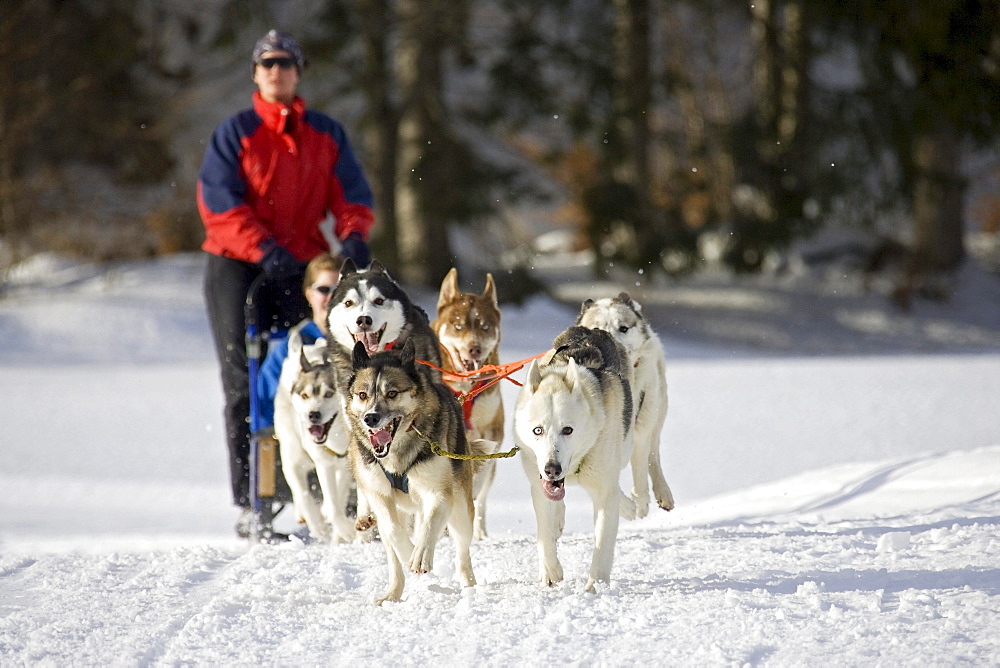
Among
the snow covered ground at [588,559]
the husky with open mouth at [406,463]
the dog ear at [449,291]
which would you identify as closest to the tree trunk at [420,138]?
the snow covered ground at [588,559]

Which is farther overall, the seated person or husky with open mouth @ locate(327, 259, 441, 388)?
the seated person

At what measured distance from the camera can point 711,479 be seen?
6.82m

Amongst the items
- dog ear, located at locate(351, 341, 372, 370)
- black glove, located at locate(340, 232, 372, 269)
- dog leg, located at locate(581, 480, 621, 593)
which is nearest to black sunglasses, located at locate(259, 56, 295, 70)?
black glove, located at locate(340, 232, 372, 269)

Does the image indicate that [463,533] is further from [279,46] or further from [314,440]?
[279,46]

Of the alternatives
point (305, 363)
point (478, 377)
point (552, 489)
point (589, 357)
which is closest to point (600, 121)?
point (478, 377)

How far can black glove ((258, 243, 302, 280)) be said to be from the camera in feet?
15.4

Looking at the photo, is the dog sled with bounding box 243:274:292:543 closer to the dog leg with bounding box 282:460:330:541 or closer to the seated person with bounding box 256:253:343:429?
the seated person with bounding box 256:253:343:429

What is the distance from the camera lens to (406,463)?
3471 mm

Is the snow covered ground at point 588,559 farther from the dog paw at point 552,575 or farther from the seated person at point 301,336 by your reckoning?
the seated person at point 301,336

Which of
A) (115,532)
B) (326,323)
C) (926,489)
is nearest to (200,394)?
(115,532)

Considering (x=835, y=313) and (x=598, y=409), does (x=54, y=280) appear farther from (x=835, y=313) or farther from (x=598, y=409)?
(x=598, y=409)

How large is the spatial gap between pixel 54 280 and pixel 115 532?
1101 cm

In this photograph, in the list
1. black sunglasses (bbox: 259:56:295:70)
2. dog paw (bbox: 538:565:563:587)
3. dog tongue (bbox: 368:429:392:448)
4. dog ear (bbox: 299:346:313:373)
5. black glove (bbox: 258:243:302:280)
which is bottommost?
dog paw (bbox: 538:565:563:587)

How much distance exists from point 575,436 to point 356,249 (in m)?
2.01
